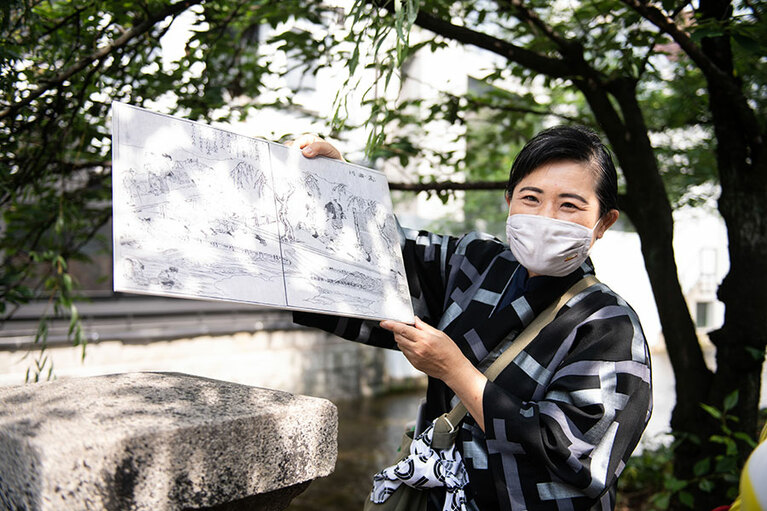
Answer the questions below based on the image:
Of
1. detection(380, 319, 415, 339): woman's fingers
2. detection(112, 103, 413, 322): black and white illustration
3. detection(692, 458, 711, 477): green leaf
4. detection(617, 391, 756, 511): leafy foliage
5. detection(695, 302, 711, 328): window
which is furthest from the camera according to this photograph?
detection(695, 302, 711, 328): window

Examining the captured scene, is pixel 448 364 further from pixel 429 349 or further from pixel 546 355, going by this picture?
pixel 546 355

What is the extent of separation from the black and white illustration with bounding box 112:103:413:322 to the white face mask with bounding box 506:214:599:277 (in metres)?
0.35

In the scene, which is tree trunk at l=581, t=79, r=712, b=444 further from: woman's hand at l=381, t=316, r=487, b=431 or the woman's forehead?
woman's hand at l=381, t=316, r=487, b=431

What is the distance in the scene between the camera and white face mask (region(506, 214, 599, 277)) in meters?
1.58

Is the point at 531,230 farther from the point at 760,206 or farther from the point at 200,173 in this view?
the point at 760,206

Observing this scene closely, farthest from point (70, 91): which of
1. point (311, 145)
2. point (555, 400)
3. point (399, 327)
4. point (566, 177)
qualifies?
point (555, 400)

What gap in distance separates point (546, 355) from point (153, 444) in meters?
0.93

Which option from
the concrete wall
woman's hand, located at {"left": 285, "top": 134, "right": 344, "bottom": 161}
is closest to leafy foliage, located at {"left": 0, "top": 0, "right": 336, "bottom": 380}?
woman's hand, located at {"left": 285, "top": 134, "right": 344, "bottom": 161}

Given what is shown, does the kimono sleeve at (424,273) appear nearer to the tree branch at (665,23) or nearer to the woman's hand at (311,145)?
the woman's hand at (311,145)

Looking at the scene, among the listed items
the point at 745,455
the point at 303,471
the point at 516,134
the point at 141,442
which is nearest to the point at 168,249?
the point at 141,442

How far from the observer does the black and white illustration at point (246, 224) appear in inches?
51.0

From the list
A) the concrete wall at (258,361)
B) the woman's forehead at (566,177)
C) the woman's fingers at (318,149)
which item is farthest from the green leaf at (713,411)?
the concrete wall at (258,361)

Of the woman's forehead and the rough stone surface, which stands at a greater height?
the woman's forehead

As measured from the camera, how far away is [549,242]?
1582mm
